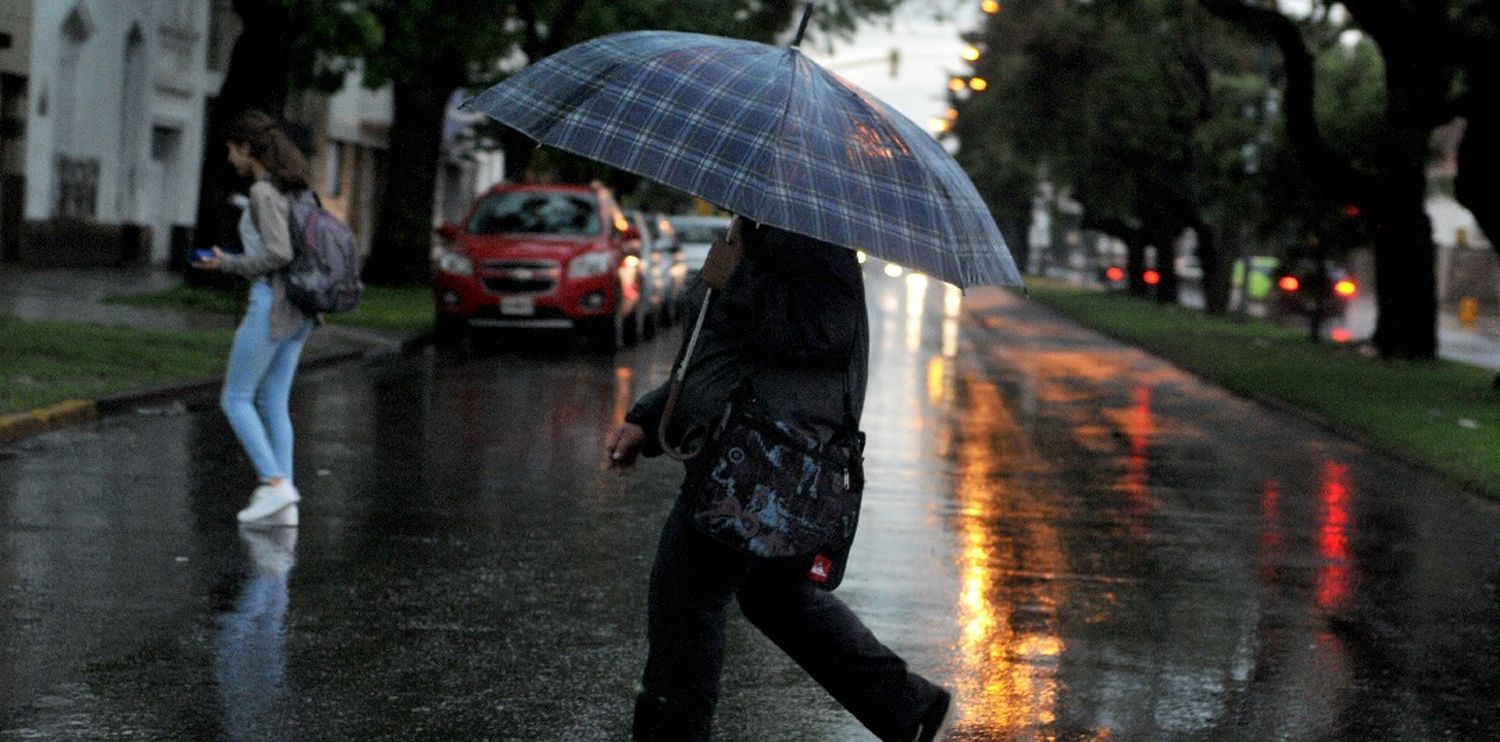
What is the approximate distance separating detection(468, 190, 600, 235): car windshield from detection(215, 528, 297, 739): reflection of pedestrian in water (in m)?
16.5

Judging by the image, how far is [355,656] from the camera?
7.43 meters

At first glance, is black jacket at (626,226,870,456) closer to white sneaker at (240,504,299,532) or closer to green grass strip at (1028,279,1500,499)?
white sneaker at (240,504,299,532)

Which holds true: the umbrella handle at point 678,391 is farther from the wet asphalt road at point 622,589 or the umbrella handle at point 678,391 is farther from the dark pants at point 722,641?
the wet asphalt road at point 622,589

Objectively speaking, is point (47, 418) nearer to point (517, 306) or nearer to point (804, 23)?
point (804, 23)

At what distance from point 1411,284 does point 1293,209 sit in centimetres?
650

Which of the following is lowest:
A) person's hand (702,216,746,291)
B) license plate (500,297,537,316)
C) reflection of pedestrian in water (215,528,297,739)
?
license plate (500,297,537,316)

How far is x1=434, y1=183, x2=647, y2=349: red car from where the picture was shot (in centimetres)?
2505

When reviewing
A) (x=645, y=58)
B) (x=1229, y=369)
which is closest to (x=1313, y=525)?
(x=645, y=58)

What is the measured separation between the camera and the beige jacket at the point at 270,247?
9914 mm

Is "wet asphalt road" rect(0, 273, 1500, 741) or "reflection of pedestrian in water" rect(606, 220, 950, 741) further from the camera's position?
"wet asphalt road" rect(0, 273, 1500, 741)

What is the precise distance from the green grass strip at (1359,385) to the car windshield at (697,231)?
664cm

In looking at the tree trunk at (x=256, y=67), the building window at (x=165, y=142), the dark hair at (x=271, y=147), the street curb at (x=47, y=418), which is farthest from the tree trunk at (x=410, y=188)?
the dark hair at (x=271, y=147)

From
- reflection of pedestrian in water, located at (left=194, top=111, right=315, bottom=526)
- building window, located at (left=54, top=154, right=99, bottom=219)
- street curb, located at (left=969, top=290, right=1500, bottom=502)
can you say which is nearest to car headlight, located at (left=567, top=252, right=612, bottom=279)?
street curb, located at (left=969, top=290, right=1500, bottom=502)

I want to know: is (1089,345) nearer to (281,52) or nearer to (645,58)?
(281,52)
